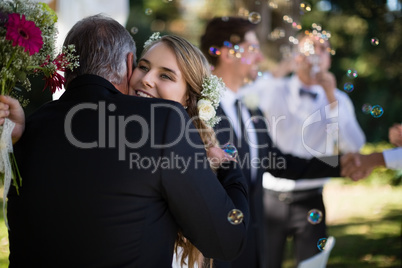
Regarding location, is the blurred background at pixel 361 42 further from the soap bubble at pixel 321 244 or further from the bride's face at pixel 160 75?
the bride's face at pixel 160 75

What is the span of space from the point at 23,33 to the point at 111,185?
0.64 m

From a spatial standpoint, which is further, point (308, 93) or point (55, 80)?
point (308, 93)

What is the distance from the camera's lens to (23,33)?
1887 mm

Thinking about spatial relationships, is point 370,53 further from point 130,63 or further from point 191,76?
point 130,63

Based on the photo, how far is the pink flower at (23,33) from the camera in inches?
73.0

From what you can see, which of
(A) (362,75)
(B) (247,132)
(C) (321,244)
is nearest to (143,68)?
(B) (247,132)

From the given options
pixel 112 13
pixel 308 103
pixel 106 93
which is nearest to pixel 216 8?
pixel 308 103

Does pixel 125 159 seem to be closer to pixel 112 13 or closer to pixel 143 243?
pixel 143 243

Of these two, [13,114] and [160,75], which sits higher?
[160,75]

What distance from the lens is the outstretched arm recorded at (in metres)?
1.88

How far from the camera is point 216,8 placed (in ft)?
43.9

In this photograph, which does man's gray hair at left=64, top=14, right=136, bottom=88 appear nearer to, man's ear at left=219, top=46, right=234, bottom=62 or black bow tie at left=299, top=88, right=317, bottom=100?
man's ear at left=219, top=46, right=234, bottom=62

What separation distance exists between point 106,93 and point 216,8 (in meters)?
11.8

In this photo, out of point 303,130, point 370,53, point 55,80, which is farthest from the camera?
point 370,53
